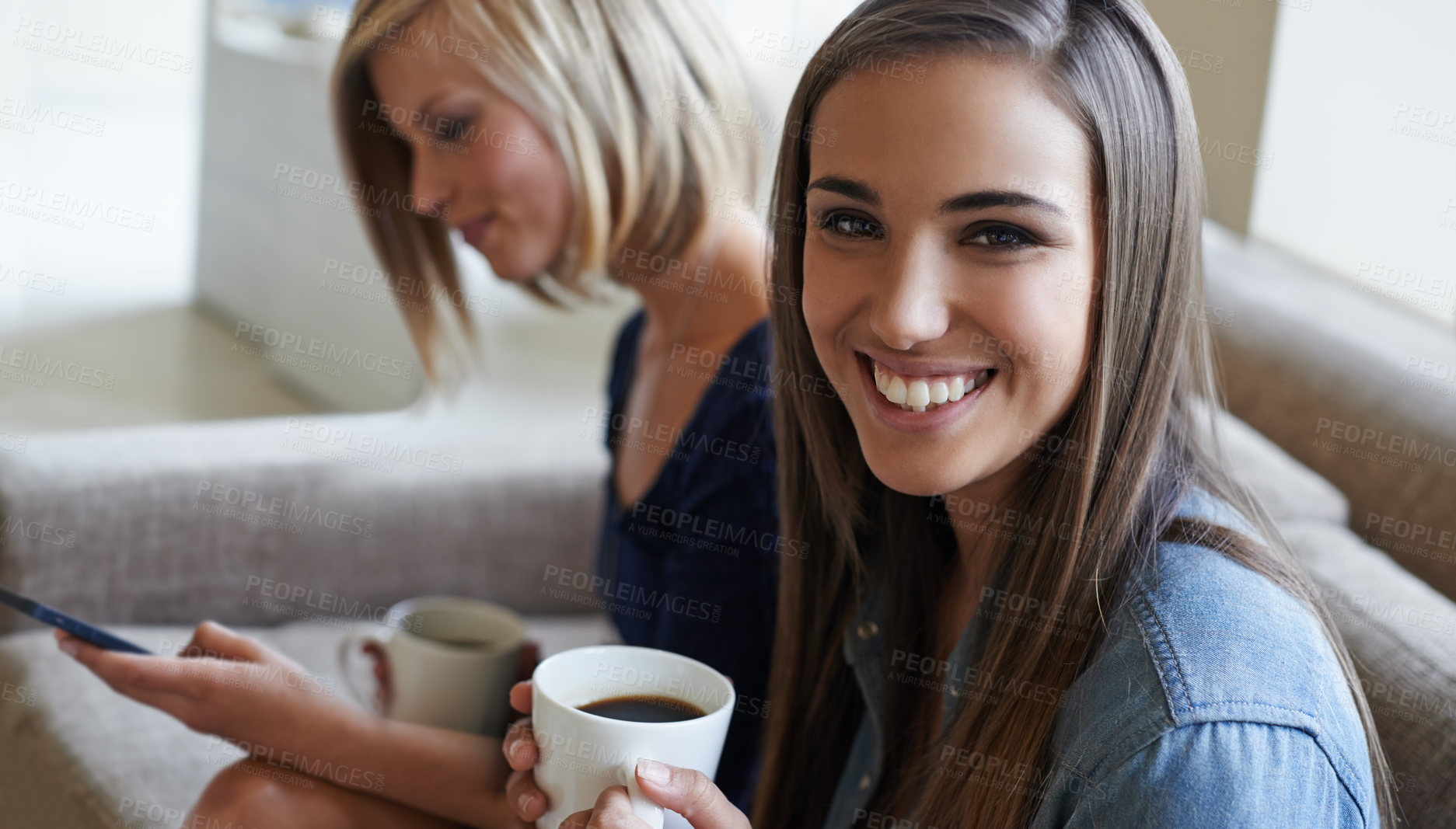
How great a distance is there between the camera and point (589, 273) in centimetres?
128

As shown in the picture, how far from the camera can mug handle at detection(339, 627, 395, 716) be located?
1.03 meters

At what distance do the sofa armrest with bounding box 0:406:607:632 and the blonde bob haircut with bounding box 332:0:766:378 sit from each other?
33 cm

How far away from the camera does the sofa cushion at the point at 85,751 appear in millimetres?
1037

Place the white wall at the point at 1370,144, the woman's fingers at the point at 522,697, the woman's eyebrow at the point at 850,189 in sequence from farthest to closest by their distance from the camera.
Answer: the white wall at the point at 1370,144 → the woman's fingers at the point at 522,697 → the woman's eyebrow at the point at 850,189

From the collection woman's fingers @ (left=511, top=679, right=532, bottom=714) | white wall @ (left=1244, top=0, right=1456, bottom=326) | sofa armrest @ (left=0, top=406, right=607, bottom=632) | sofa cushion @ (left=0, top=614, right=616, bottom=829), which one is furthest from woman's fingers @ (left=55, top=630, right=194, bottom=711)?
white wall @ (left=1244, top=0, right=1456, bottom=326)

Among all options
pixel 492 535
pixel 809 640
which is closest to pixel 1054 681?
pixel 809 640

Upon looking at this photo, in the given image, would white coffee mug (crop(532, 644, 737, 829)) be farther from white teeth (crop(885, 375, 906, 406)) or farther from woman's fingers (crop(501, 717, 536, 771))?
white teeth (crop(885, 375, 906, 406))

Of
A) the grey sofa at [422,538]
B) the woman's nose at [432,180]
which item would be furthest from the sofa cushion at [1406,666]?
the woman's nose at [432,180]

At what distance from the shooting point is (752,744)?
40.6 inches

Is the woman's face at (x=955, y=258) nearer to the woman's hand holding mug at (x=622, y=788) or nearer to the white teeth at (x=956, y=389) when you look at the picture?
the white teeth at (x=956, y=389)

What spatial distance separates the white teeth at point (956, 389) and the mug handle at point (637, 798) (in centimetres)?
28

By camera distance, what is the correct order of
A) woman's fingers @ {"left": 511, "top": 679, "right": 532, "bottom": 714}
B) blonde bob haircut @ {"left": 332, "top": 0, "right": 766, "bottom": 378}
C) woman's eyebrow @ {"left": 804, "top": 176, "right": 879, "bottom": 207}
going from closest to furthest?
woman's eyebrow @ {"left": 804, "top": 176, "right": 879, "bottom": 207}, woman's fingers @ {"left": 511, "top": 679, "right": 532, "bottom": 714}, blonde bob haircut @ {"left": 332, "top": 0, "right": 766, "bottom": 378}

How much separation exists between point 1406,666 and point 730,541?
528mm

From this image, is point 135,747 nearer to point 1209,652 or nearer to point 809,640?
point 809,640
